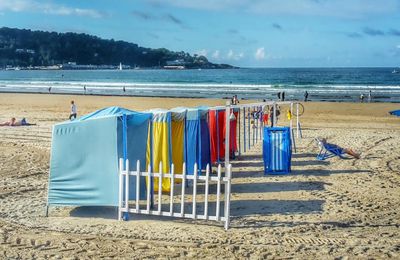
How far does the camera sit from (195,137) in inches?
430

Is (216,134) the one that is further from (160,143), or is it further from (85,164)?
(85,164)

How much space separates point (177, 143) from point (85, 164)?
7.52 ft

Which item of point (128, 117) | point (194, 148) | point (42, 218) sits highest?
point (128, 117)

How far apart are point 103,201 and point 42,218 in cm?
103

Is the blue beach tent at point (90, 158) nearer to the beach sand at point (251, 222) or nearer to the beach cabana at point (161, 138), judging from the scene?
the beach sand at point (251, 222)

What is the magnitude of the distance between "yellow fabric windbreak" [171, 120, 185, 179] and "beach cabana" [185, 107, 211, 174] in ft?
0.66

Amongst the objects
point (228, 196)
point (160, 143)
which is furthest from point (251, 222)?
point (160, 143)

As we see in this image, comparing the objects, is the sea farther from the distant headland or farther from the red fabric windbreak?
the distant headland

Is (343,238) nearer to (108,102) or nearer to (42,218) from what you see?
(42,218)

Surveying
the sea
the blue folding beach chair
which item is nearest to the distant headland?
the sea

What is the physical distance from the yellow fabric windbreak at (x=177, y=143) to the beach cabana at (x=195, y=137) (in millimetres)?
201

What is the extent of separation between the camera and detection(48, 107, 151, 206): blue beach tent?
8.74 meters

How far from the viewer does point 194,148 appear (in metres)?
10.9

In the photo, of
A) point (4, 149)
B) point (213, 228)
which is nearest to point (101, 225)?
point (213, 228)
